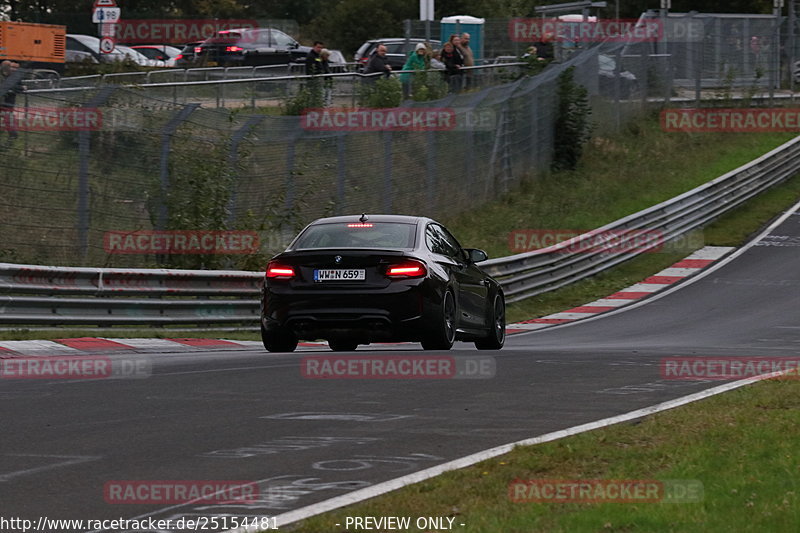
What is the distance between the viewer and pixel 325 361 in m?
12.9

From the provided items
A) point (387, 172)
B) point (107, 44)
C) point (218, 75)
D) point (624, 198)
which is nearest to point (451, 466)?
point (387, 172)

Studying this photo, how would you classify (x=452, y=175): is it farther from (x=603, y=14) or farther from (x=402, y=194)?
(x=603, y=14)

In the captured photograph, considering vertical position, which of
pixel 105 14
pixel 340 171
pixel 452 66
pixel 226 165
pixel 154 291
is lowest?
pixel 154 291

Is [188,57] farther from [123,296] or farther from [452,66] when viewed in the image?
[123,296]

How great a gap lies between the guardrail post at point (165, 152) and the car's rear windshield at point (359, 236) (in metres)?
5.23

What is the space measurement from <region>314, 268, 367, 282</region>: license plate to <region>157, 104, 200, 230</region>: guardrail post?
234 inches

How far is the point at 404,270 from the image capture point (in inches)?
532

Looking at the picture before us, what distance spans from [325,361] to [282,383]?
167 cm

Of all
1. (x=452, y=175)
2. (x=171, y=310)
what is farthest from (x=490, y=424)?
(x=452, y=175)

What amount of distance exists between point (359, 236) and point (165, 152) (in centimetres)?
583

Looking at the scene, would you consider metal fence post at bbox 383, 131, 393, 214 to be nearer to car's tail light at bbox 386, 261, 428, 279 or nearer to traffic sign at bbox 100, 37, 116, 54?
car's tail light at bbox 386, 261, 428, 279

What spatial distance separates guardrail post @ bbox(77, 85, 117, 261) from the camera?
17.2 m

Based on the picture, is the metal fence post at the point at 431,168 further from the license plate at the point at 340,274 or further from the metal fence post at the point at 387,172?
the license plate at the point at 340,274

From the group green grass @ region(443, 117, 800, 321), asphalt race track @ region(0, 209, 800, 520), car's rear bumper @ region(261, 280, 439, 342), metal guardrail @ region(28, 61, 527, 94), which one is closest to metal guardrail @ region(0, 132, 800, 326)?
green grass @ region(443, 117, 800, 321)
